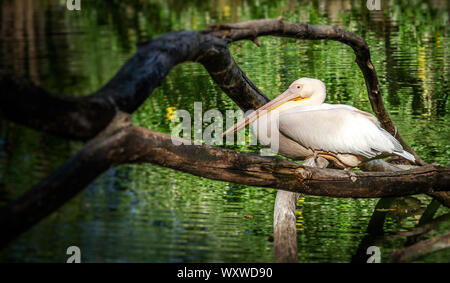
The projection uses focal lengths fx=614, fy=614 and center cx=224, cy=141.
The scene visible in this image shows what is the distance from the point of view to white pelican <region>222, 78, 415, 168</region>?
11.6ft

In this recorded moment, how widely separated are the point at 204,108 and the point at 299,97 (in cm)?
166

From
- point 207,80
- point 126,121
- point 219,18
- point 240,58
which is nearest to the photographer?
point 126,121

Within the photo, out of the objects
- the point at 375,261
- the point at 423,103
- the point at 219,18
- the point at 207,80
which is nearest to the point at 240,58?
the point at 207,80

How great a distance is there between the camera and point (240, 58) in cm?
659

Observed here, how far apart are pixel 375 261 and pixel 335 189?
57cm

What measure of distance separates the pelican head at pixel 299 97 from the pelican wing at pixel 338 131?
20 centimetres
